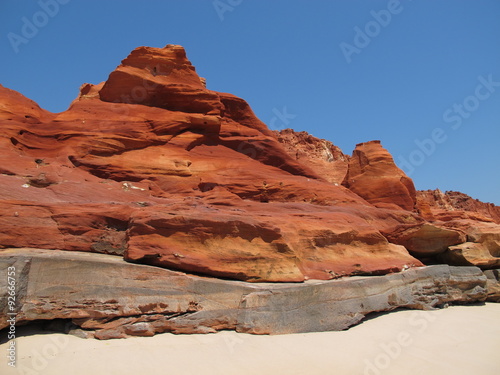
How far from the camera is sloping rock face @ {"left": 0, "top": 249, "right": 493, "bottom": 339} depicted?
5.62m

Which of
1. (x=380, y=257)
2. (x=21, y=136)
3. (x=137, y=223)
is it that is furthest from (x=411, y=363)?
(x=21, y=136)

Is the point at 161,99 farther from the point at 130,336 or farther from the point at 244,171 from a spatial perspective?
the point at 130,336

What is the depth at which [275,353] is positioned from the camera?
19.2ft

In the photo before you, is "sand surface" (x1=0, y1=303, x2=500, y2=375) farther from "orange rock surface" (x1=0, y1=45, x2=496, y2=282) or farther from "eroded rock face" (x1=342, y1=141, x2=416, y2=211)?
"eroded rock face" (x1=342, y1=141, x2=416, y2=211)

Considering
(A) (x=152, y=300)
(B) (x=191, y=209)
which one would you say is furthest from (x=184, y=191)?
(A) (x=152, y=300)

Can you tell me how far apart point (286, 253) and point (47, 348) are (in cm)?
483

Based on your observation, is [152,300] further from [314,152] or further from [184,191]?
[314,152]

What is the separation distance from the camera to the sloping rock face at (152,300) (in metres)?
5.62

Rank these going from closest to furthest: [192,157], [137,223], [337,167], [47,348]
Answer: [47,348], [137,223], [192,157], [337,167]

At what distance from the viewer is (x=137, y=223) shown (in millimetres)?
7289

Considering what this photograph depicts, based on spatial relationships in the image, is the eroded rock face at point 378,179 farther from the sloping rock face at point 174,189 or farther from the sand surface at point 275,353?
the sand surface at point 275,353

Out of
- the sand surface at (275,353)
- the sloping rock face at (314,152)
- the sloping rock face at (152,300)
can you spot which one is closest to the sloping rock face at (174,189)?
the sloping rock face at (152,300)

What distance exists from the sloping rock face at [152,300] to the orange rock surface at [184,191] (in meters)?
0.57

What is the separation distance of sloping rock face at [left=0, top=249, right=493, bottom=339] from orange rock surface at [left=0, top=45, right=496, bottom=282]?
0.57 metres
